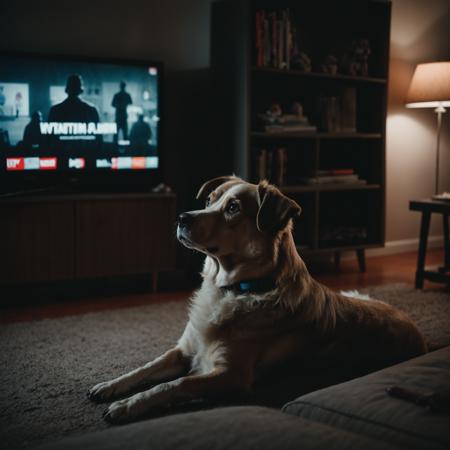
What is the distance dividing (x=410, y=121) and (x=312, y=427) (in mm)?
4726

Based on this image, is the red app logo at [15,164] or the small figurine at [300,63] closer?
the red app logo at [15,164]

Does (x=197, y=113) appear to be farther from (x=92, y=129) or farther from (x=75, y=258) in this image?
(x=75, y=258)

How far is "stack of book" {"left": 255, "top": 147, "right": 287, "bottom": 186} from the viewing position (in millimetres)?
4250

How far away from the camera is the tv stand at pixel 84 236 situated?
137 inches

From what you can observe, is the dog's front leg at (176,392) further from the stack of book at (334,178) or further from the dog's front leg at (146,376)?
the stack of book at (334,178)

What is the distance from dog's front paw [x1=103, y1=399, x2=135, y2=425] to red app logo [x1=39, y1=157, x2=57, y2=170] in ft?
6.87

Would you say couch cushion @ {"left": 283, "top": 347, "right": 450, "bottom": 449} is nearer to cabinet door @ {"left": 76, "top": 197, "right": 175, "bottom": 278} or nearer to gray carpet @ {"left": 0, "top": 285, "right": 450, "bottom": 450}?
gray carpet @ {"left": 0, "top": 285, "right": 450, "bottom": 450}

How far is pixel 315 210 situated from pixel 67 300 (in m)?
1.77

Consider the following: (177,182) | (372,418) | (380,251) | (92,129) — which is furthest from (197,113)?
(372,418)

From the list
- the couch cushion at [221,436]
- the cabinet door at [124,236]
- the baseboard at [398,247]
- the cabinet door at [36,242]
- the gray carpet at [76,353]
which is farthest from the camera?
the baseboard at [398,247]

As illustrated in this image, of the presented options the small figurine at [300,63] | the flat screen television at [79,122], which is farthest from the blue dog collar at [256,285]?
the small figurine at [300,63]

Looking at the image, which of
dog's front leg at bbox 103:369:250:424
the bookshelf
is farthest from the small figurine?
dog's front leg at bbox 103:369:250:424

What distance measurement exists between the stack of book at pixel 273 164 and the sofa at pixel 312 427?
2.90 metres

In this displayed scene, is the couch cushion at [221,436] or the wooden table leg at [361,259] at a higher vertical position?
the couch cushion at [221,436]
